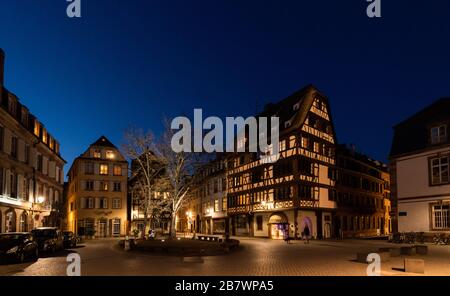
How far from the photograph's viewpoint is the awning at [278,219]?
1897 inches

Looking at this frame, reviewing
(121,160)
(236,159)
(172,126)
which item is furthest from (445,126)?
(121,160)

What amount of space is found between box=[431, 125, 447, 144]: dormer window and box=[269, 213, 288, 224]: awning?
1742 centimetres

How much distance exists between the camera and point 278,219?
49438mm

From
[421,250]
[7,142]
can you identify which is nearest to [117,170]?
[7,142]

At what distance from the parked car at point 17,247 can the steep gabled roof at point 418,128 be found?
31.7 meters

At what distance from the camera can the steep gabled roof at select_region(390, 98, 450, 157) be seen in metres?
37.8

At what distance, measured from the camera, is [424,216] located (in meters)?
37.6

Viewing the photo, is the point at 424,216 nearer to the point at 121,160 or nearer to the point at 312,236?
the point at 312,236

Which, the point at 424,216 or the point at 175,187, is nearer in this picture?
the point at 175,187

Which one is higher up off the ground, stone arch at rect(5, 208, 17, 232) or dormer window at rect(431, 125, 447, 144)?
dormer window at rect(431, 125, 447, 144)

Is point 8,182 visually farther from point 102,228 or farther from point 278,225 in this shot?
point 102,228

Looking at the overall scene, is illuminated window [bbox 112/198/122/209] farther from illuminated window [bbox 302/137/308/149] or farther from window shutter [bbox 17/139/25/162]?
illuminated window [bbox 302/137/308/149]

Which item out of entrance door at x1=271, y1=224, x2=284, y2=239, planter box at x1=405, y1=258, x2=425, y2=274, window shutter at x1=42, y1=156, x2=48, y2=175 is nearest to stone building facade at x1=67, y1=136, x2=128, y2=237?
window shutter at x1=42, y1=156, x2=48, y2=175
